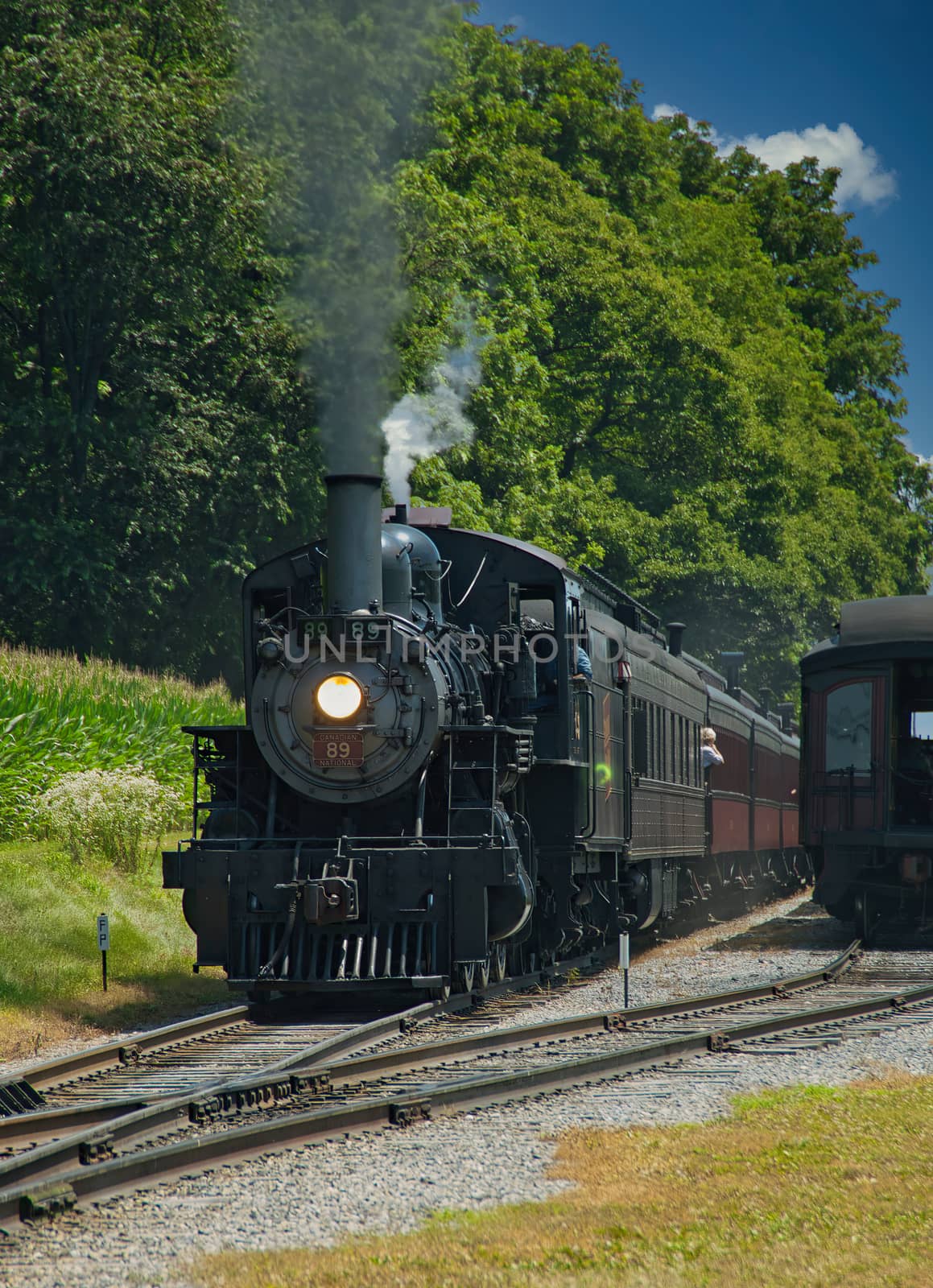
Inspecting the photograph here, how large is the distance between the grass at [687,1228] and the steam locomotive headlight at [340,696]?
431cm

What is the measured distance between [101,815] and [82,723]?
299cm

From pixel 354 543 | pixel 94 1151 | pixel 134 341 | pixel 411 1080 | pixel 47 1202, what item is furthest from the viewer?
pixel 134 341

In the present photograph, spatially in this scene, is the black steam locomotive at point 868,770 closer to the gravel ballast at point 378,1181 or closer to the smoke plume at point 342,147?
the smoke plume at point 342,147

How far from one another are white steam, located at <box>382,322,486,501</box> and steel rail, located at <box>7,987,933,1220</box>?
1493cm

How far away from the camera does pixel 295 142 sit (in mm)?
18141

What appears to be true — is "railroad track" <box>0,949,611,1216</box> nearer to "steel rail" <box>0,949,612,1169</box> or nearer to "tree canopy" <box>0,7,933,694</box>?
"steel rail" <box>0,949,612,1169</box>

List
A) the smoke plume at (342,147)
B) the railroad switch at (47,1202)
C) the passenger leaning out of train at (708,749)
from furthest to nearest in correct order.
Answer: the passenger leaning out of train at (708,749)
the smoke plume at (342,147)
the railroad switch at (47,1202)

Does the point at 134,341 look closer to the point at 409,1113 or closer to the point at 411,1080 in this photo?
the point at 411,1080

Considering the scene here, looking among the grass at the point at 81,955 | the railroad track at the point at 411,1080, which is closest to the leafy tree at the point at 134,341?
the grass at the point at 81,955

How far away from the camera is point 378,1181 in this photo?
5992 mm

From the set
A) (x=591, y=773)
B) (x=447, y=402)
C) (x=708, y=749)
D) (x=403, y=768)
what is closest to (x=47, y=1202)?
(x=403, y=768)

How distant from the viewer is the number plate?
10.5 metres

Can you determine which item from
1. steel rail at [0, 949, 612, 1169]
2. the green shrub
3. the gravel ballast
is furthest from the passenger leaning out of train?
steel rail at [0, 949, 612, 1169]

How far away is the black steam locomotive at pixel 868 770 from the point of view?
1587cm
